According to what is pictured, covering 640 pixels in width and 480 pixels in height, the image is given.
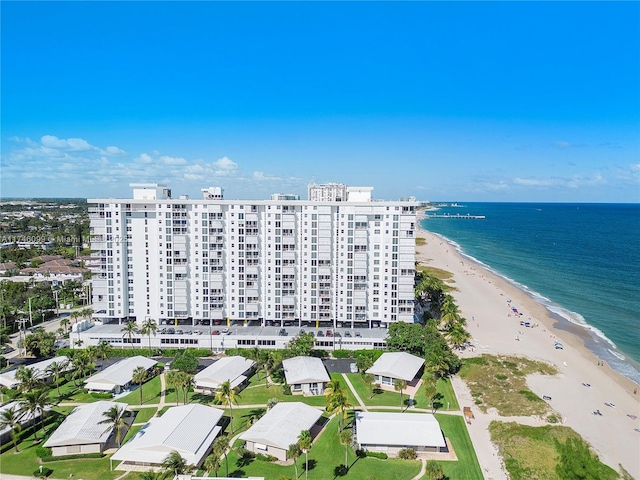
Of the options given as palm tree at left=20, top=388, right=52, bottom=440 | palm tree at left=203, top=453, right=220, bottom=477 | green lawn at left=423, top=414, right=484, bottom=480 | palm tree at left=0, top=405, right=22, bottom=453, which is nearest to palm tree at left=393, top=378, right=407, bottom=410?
green lawn at left=423, top=414, right=484, bottom=480

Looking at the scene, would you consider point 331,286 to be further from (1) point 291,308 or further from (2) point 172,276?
(2) point 172,276

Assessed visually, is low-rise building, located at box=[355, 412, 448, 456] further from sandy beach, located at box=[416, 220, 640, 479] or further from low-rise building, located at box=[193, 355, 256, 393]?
low-rise building, located at box=[193, 355, 256, 393]

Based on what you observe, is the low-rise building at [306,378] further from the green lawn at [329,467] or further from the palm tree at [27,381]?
the palm tree at [27,381]

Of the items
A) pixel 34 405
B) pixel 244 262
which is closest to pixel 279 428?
pixel 34 405

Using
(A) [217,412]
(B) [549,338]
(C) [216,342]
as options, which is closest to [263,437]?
(A) [217,412]

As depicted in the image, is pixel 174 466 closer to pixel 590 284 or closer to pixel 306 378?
pixel 306 378

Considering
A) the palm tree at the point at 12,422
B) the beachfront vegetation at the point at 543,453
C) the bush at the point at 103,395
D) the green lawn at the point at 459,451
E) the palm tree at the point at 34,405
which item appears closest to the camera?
the beachfront vegetation at the point at 543,453

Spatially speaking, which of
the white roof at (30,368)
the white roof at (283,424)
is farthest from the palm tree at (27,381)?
the white roof at (283,424)
